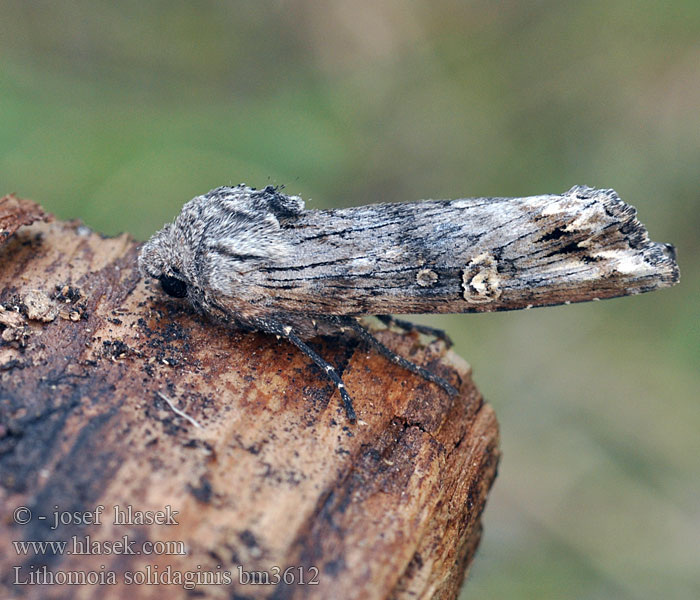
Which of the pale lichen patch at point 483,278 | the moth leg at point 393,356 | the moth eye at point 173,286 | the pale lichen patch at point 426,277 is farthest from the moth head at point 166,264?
the pale lichen patch at point 483,278

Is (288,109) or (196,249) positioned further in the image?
(288,109)

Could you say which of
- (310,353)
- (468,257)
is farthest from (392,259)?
(310,353)

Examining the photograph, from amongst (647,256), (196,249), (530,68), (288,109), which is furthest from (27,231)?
(530,68)

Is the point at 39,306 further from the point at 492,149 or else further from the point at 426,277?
the point at 492,149

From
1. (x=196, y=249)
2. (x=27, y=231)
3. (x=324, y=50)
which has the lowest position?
(x=27, y=231)

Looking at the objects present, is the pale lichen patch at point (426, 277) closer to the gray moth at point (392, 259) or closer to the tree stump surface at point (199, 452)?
the gray moth at point (392, 259)

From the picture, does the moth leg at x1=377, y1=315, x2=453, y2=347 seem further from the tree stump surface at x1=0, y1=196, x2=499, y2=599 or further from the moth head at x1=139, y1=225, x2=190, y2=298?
the moth head at x1=139, y1=225, x2=190, y2=298

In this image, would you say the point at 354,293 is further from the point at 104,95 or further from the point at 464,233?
the point at 104,95
